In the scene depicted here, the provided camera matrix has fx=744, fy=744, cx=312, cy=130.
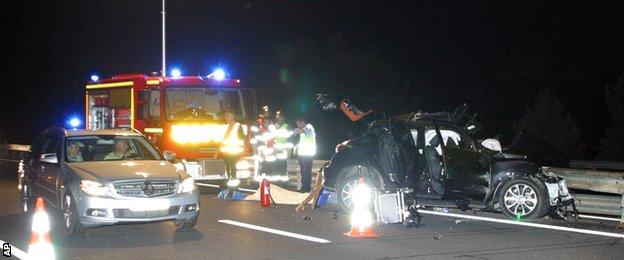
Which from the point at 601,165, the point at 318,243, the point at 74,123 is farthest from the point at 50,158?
the point at 601,165

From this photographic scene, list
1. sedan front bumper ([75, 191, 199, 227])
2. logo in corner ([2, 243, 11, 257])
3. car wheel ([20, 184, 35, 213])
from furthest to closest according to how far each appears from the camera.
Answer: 1. car wheel ([20, 184, 35, 213])
2. sedan front bumper ([75, 191, 199, 227])
3. logo in corner ([2, 243, 11, 257])

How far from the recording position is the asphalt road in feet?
28.3

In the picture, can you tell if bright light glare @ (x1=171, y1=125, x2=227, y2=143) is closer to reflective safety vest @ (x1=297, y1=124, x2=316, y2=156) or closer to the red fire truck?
the red fire truck

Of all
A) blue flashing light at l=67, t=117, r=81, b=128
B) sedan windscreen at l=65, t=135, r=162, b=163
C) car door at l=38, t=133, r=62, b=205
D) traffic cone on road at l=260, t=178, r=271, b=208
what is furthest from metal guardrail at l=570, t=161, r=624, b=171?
car door at l=38, t=133, r=62, b=205

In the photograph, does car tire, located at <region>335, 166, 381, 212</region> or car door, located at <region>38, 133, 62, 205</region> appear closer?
car door, located at <region>38, 133, 62, 205</region>

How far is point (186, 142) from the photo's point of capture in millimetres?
17281

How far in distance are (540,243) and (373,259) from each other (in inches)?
95.9

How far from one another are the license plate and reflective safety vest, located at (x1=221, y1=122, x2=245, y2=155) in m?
6.29

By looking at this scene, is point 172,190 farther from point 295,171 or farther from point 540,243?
point 295,171

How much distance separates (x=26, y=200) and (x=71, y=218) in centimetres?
281

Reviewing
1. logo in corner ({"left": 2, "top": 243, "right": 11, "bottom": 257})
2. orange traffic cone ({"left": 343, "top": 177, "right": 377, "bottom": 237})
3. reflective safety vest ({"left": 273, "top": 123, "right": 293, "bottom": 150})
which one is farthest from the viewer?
reflective safety vest ({"left": 273, "top": 123, "right": 293, "bottom": 150})

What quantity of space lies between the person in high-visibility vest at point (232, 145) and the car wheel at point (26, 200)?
15.6 feet

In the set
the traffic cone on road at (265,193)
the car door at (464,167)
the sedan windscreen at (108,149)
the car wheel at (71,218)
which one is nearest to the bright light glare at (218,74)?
the traffic cone on road at (265,193)

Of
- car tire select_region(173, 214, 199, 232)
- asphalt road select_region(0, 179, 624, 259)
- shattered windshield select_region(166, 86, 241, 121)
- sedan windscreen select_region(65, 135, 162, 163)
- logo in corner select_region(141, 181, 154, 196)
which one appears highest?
shattered windshield select_region(166, 86, 241, 121)
